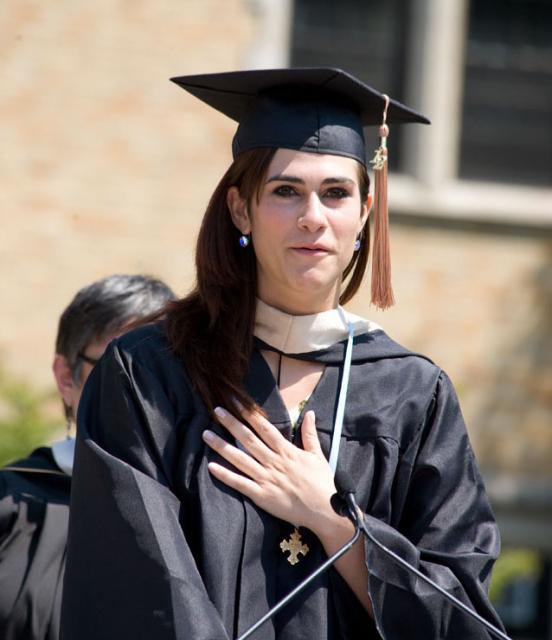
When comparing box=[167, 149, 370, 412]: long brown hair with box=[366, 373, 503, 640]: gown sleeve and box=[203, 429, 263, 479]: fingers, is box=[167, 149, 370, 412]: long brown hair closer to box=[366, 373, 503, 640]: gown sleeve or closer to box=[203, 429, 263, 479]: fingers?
box=[203, 429, 263, 479]: fingers

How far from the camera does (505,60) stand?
9.69 meters

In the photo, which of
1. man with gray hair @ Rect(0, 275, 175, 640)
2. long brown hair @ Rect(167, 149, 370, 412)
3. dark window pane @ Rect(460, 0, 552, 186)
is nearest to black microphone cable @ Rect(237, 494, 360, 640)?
long brown hair @ Rect(167, 149, 370, 412)

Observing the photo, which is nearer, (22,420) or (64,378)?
(64,378)

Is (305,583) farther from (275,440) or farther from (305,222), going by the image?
(305,222)

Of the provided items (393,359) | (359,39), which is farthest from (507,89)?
(393,359)

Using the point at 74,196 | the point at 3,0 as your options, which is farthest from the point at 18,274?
the point at 3,0

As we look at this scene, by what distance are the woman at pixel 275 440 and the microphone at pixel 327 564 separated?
0.22 feet

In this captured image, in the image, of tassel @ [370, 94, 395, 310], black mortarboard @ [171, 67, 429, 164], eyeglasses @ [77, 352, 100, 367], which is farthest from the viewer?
eyeglasses @ [77, 352, 100, 367]

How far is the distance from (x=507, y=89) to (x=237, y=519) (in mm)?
7126

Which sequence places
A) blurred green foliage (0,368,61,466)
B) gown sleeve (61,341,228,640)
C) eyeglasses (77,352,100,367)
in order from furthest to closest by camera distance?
blurred green foliage (0,368,61,466)
eyeglasses (77,352,100,367)
gown sleeve (61,341,228,640)

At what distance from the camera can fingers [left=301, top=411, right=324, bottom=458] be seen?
3109 mm

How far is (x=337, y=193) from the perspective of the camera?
10.5 ft

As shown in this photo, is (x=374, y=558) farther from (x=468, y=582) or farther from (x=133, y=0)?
(x=133, y=0)

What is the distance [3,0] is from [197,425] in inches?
240
